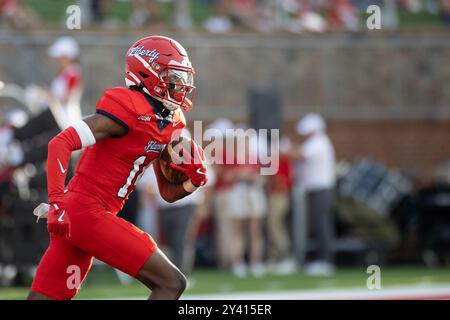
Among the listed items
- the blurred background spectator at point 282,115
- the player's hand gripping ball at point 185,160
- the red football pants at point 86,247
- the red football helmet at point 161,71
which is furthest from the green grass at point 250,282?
the red football helmet at point 161,71

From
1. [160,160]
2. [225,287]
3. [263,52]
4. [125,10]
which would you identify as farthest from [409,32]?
[160,160]

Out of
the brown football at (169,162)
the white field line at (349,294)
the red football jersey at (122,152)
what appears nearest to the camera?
the red football jersey at (122,152)

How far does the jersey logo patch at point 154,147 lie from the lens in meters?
6.45

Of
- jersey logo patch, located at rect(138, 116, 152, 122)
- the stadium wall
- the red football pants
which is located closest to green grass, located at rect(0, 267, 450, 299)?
the stadium wall

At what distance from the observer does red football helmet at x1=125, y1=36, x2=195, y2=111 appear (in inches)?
256

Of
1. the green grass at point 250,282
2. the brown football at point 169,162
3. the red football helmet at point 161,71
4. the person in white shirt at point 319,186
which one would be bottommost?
the green grass at point 250,282

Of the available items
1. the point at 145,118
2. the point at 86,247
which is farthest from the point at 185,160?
the point at 86,247

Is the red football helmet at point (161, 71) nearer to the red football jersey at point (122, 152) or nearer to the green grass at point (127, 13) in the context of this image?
the red football jersey at point (122, 152)

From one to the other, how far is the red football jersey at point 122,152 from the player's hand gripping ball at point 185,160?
0.16 m

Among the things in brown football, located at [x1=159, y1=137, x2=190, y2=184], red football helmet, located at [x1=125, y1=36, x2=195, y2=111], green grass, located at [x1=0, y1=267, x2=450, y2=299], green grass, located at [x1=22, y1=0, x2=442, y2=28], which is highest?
green grass, located at [x1=22, y1=0, x2=442, y2=28]

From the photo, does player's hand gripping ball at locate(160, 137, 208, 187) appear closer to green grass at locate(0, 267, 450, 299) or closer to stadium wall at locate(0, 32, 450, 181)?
green grass at locate(0, 267, 450, 299)
